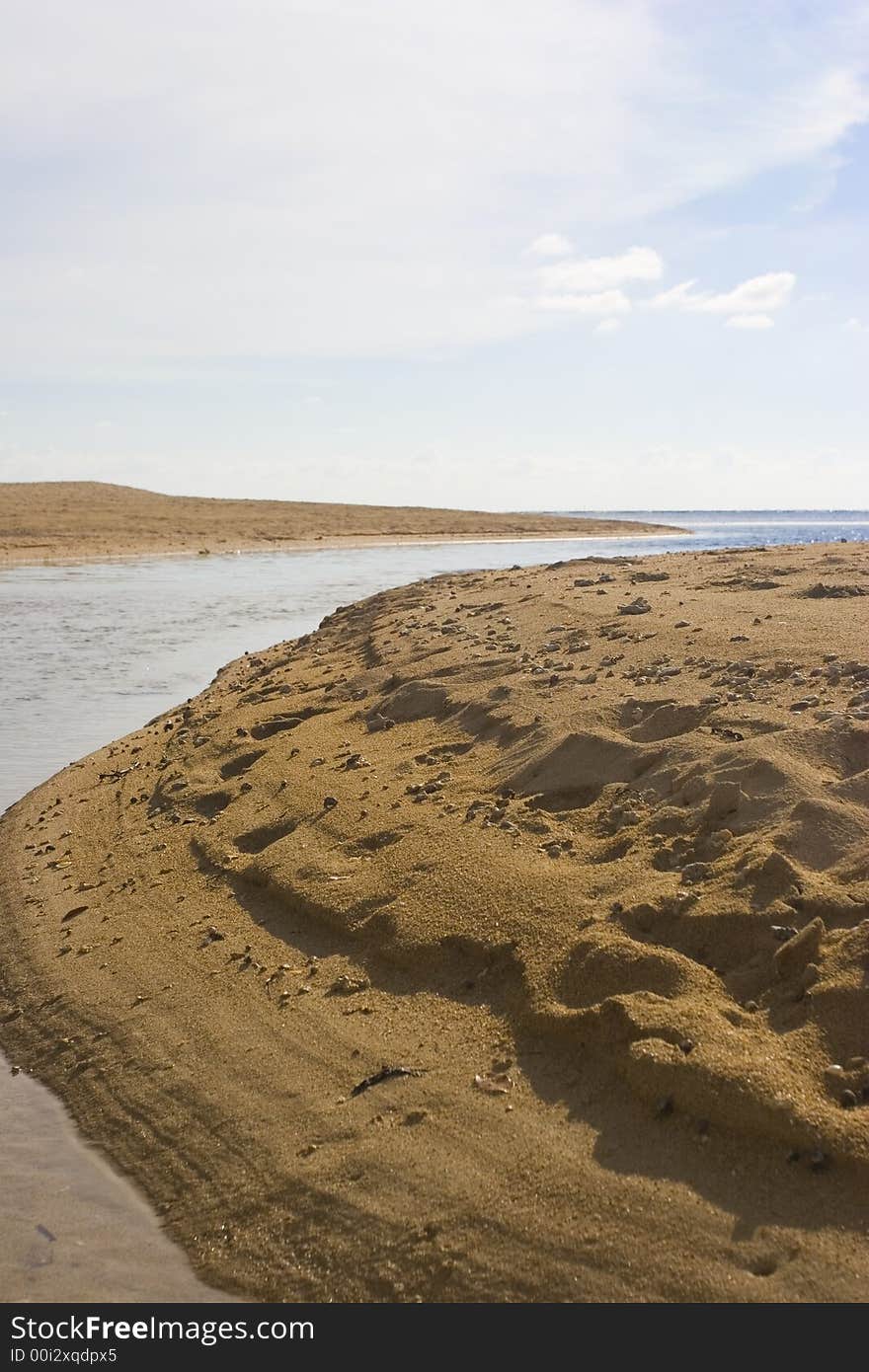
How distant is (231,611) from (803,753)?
1492 centimetres

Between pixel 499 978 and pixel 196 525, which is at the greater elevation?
pixel 196 525

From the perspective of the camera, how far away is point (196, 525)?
152ft

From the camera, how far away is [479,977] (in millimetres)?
4105

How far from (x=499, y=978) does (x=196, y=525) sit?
4380 cm

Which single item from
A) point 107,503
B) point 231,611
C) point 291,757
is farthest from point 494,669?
point 107,503

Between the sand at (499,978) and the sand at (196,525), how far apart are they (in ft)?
94.8

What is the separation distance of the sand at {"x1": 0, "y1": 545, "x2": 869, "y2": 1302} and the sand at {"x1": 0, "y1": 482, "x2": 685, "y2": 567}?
94.8 ft

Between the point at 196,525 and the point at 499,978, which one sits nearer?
the point at 499,978

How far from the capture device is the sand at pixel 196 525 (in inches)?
1492

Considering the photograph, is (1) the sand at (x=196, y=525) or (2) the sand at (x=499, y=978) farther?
(1) the sand at (x=196, y=525)

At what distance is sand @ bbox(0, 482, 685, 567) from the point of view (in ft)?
124

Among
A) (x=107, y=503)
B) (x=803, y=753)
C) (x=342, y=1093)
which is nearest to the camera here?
(x=342, y=1093)
